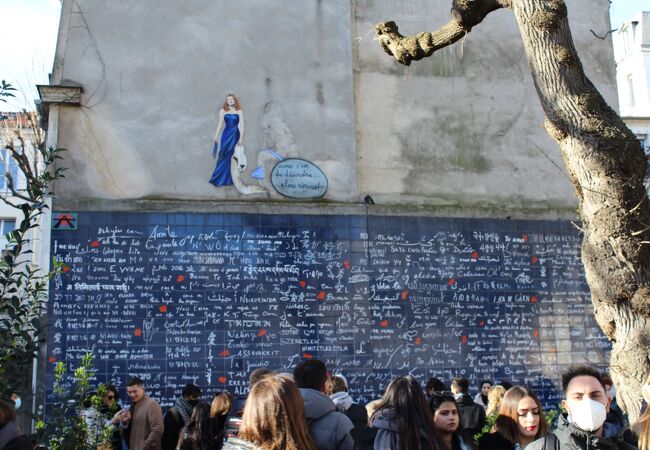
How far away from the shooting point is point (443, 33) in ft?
21.4

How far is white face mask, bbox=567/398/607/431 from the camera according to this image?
3783 millimetres

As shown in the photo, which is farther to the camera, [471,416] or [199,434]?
[471,416]

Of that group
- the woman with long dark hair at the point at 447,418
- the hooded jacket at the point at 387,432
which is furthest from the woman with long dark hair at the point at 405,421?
the woman with long dark hair at the point at 447,418

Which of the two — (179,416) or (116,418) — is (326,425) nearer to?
(179,416)

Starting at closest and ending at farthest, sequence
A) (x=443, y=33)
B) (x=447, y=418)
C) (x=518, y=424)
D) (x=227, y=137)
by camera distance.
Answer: (x=447, y=418)
(x=518, y=424)
(x=443, y=33)
(x=227, y=137)

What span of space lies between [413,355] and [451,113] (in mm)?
4042

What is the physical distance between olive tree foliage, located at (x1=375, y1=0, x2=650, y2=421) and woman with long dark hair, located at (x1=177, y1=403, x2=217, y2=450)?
3245 mm

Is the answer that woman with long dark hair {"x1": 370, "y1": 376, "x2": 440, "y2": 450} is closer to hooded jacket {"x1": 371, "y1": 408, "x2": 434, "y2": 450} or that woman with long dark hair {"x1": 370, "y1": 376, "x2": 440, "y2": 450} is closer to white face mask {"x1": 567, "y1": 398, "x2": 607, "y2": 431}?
hooded jacket {"x1": 371, "y1": 408, "x2": 434, "y2": 450}

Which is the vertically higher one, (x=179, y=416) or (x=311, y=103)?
(x=311, y=103)

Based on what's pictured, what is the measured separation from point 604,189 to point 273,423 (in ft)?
9.77

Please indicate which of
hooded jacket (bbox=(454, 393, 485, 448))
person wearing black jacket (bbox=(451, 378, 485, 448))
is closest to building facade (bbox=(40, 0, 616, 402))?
person wearing black jacket (bbox=(451, 378, 485, 448))

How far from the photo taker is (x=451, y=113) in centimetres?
1256

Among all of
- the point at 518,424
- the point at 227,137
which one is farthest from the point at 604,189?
the point at 227,137

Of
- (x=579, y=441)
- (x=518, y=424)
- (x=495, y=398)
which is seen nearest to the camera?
(x=579, y=441)
